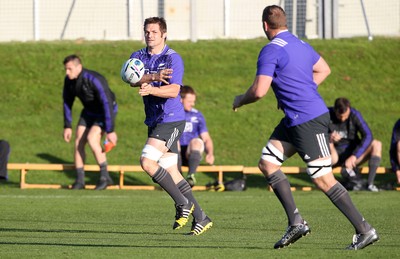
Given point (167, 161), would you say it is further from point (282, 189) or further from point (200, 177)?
point (200, 177)

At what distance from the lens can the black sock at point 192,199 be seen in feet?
33.9

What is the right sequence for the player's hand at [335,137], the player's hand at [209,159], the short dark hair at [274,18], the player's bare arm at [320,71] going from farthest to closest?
the player's hand at [209,159] < the player's hand at [335,137] < the player's bare arm at [320,71] < the short dark hair at [274,18]

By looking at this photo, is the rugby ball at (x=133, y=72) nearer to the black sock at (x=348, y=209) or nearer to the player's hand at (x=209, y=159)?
the black sock at (x=348, y=209)

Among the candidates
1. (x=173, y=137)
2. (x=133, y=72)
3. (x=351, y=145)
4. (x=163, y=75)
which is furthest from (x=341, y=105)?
(x=133, y=72)

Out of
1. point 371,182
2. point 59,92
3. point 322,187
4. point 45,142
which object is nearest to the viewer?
point 322,187

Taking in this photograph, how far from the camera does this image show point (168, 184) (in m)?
10.2

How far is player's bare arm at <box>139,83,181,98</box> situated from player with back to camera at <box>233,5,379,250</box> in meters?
1.26

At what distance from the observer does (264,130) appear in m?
20.7

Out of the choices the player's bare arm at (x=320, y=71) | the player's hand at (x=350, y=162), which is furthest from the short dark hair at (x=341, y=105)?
the player's bare arm at (x=320, y=71)

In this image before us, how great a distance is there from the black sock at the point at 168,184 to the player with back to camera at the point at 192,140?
22.6ft

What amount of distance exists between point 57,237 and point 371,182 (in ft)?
28.1

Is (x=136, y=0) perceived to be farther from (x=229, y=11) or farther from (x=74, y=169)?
(x=74, y=169)

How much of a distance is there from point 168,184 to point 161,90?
976 millimetres

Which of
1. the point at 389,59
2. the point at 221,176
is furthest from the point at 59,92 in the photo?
the point at 389,59
